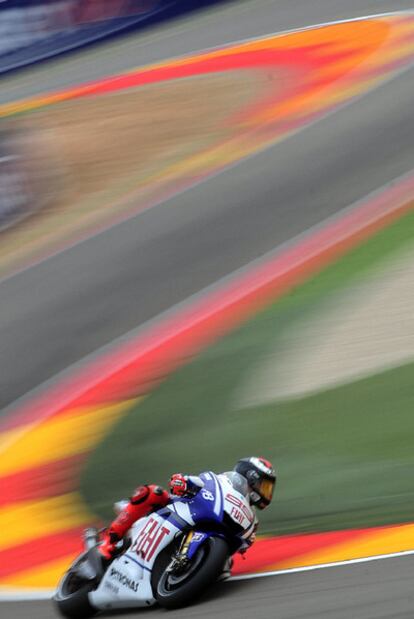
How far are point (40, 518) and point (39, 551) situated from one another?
23.3 inches

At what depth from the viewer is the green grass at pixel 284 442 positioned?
25.4 ft

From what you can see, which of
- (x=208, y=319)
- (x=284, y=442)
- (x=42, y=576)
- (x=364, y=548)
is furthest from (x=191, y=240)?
(x=364, y=548)

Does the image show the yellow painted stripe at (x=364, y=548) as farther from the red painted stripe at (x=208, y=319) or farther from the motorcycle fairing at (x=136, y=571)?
the red painted stripe at (x=208, y=319)

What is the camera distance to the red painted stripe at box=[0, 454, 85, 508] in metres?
9.03

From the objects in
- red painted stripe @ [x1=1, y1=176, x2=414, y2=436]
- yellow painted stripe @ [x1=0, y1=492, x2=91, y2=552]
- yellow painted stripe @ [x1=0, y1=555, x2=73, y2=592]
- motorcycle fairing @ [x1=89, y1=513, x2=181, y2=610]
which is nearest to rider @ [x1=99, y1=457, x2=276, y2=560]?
motorcycle fairing @ [x1=89, y1=513, x2=181, y2=610]

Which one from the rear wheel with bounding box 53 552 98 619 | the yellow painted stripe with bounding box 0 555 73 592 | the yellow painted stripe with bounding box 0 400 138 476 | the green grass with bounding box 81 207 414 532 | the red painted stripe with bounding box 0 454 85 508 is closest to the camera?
the rear wheel with bounding box 53 552 98 619

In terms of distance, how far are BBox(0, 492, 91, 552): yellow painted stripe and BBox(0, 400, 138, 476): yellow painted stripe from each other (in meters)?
0.79

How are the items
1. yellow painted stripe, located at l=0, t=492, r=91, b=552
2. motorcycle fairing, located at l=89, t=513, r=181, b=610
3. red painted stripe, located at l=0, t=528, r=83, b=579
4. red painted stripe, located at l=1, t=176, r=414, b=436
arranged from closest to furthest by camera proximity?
motorcycle fairing, located at l=89, t=513, r=181, b=610
red painted stripe, located at l=0, t=528, r=83, b=579
yellow painted stripe, located at l=0, t=492, r=91, b=552
red painted stripe, located at l=1, t=176, r=414, b=436

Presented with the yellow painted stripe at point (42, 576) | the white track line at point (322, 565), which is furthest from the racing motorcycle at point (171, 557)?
the yellow painted stripe at point (42, 576)

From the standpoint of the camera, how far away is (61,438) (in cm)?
1004

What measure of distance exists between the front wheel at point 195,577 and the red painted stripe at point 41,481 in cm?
302

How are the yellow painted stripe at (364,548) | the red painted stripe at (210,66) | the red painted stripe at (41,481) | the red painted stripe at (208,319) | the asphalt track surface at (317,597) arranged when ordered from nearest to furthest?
the asphalt track surface at (317,597) → the yellow painted stripe at (364,548) → the red painted stripe at (41,481) → the red painted stripe at (208,319) → the red painted stripe at (210,66)

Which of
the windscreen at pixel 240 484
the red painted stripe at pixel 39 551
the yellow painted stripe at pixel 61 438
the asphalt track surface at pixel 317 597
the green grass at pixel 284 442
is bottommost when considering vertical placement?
the green grass at pixel 284 442

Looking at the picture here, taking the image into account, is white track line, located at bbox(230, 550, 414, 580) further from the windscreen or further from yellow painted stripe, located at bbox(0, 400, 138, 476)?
yellow painted stripe, located at bbox(0, 400, 138, 476)
